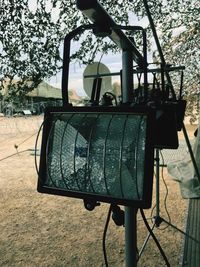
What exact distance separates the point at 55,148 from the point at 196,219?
2497 mm

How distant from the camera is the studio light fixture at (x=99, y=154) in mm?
609

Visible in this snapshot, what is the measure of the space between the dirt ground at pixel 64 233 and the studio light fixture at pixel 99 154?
6.63 feet

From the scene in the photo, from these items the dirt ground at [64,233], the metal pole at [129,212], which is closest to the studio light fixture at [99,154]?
the metal pole at [129,212]

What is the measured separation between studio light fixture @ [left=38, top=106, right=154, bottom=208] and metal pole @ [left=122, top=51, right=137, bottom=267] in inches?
8.2

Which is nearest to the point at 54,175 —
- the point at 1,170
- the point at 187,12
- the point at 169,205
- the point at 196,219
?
the point at 196,219

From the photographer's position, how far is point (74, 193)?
0.69 metres

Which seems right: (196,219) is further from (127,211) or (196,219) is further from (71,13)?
(71,13)

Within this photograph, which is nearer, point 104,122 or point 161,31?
point 104,122

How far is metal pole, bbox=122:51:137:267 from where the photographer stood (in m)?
0.86

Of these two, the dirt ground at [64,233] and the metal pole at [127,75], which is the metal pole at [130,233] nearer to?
the metal pole at [127,75]

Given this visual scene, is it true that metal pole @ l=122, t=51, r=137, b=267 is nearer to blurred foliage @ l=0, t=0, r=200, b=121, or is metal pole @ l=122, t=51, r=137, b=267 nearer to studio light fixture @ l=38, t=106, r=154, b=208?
studio light fixture @ l=38, t=106, r=154, b=208

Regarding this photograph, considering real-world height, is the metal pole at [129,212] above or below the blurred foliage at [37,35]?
below

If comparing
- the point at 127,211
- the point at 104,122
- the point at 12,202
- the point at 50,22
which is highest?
the point at 50,22

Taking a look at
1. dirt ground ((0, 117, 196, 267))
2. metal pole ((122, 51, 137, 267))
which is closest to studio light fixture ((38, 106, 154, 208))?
metal pole ((122, 51, 137, 267))
